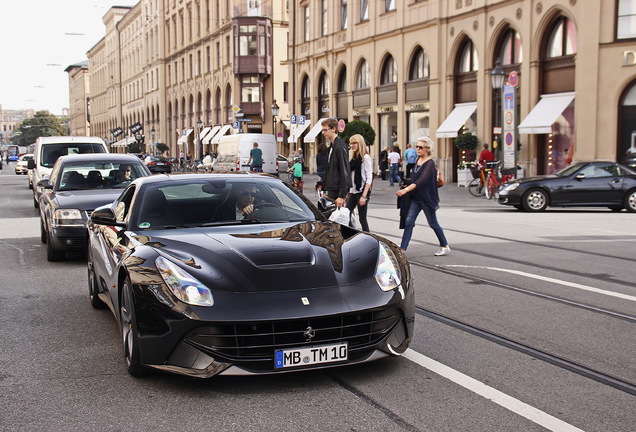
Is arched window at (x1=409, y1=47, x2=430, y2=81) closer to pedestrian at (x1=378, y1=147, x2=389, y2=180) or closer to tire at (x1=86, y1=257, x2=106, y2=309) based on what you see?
pedestrian at (x1=378, y1=147, x2=389, y2=180)

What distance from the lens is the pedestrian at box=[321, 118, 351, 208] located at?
10.7 m

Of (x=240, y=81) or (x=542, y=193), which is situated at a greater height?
(x=240, y=81)

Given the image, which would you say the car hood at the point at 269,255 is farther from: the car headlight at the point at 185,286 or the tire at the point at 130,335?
the tire at the point at 130,335

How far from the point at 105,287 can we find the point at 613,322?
4.52 metres

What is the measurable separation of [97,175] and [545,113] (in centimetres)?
1944

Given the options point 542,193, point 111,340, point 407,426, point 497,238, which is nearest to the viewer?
point 407,426

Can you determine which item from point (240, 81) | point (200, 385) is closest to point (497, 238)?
point (200, 385)

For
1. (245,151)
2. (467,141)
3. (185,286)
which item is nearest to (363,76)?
(245,151)

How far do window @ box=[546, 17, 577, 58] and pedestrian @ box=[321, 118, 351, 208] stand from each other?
1882cm

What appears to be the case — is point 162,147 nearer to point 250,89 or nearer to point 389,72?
point 250,89

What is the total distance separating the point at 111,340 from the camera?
6152 millimetres

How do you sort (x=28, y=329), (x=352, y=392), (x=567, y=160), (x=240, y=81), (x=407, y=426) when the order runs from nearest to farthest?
1. (x=407, y=426)
2. (x=352, y=392)
3. (x=28, y=329)
4. (x=567, y=160)
5. (x=240, y=81)

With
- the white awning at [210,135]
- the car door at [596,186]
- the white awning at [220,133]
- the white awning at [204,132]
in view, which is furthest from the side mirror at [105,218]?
the white awning at [204,132]

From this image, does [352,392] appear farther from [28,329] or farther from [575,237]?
[575,237]
